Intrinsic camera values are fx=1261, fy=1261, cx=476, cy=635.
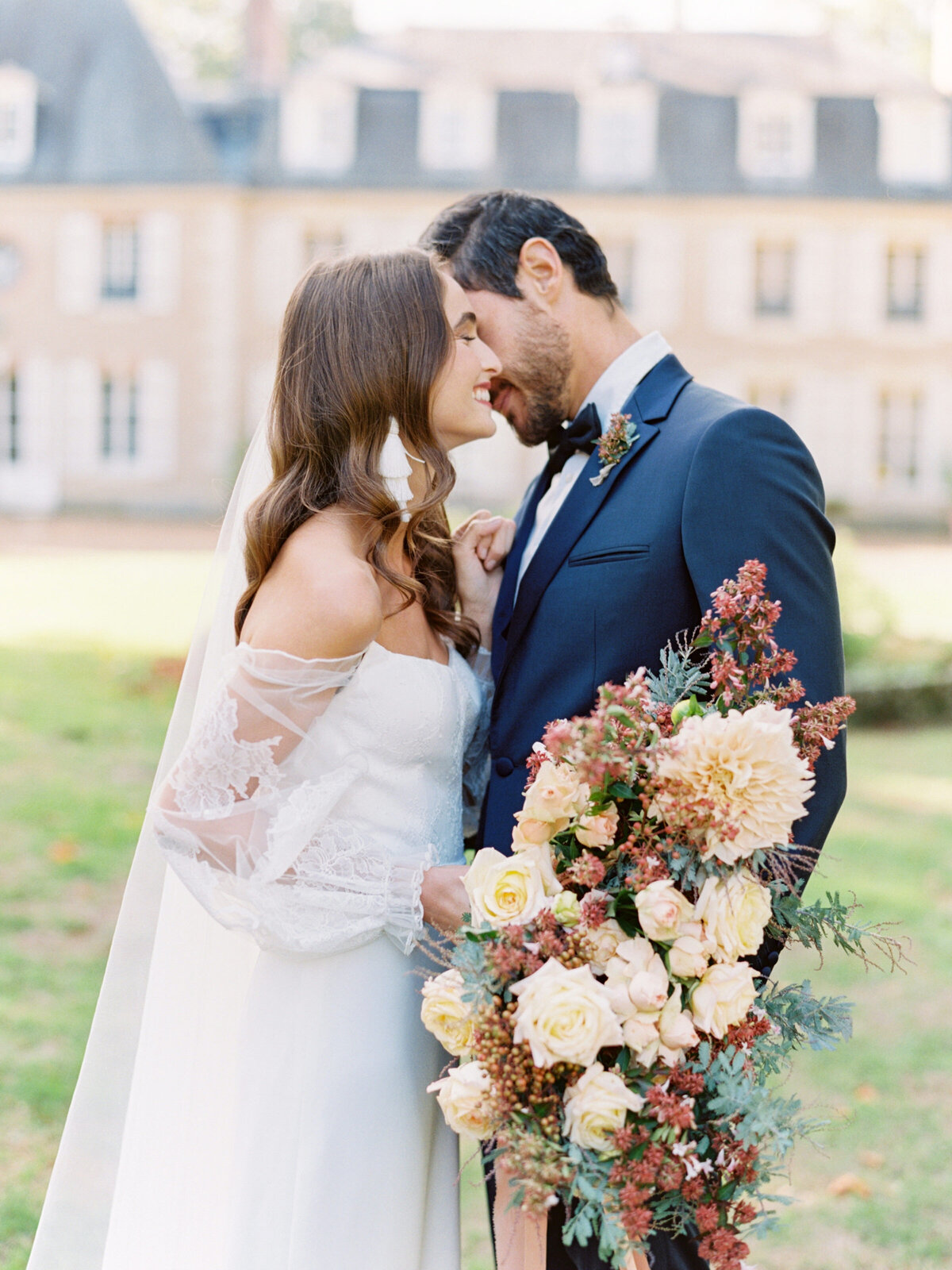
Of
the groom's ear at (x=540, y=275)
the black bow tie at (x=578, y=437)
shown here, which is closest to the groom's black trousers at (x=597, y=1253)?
the black bow tie at (x=578, y=437)

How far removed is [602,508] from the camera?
9.00ft

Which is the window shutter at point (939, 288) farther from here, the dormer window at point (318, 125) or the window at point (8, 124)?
the window at point (8, 124)

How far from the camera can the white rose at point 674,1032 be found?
193cm

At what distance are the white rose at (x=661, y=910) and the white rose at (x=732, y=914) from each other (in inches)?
1.7

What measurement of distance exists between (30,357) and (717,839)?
26702 mm

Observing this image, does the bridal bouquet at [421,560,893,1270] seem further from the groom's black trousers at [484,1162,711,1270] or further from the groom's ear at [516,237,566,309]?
the groom's ear at [516,237,566,309]

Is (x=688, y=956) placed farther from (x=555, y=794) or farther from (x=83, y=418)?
(x=83, y=418)

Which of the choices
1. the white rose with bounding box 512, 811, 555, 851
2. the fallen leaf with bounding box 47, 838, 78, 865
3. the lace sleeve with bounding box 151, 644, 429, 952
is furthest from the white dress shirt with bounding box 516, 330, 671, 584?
the fallen leaf with bounding box 47, 838, 78, 865

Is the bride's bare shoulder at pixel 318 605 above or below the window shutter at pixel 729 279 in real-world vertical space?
below

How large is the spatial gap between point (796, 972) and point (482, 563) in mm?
3713

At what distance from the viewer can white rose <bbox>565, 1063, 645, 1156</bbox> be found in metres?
1.86

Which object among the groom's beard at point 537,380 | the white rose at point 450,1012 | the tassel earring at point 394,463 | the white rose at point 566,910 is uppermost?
the groom's beard at point 537,380

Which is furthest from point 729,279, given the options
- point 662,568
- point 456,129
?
point 662,568

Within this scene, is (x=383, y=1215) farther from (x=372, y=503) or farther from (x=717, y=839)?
(x=372, y=503)
